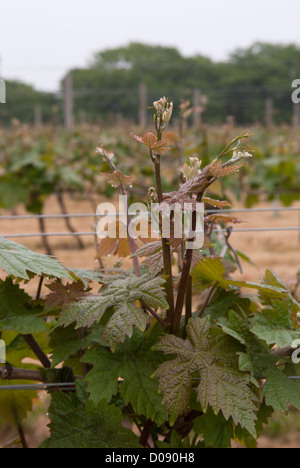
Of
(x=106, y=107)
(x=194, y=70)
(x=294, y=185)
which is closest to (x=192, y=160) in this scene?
(x=294, y=185)

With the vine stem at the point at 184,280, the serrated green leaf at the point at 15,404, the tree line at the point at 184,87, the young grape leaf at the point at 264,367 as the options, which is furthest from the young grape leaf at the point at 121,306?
the tree line at the point at 184,87

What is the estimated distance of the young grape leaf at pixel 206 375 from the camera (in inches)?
39.1

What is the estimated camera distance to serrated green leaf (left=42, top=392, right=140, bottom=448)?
1.09m

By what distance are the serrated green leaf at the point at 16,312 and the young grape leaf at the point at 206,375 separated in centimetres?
Answer: 31

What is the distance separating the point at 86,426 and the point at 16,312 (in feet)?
1.02

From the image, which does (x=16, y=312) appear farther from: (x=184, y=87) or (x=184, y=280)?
(x=184, y=87)

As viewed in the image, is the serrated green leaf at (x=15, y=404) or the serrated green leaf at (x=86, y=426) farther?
the serrated green leaf at (x=15, y=404)

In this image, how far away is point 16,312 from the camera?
1.23m

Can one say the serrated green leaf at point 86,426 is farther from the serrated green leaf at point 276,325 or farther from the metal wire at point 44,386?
the serrated green leaf at point 276,325

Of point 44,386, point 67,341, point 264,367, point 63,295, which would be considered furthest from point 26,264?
point 264,367

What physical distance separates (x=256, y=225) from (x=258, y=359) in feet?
26.6

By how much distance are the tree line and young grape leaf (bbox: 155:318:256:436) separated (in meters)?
17.0

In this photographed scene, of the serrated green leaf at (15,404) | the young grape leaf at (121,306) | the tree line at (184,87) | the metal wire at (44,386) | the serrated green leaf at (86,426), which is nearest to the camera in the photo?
the young grape leaf at (121,306)
